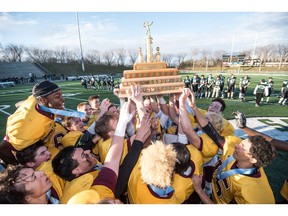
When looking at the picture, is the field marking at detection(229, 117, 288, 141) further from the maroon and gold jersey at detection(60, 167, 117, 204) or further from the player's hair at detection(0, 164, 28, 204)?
the player's hair at detection(0, 164, 28, 204)

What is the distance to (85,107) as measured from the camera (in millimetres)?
4625

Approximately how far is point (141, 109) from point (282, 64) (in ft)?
198

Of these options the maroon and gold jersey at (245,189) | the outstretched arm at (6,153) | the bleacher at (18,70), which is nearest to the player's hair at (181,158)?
the maroon and gold jersey at (245,189)

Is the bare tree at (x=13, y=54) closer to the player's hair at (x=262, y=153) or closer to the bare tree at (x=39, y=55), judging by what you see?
the bare tree at (x=39, y=55)

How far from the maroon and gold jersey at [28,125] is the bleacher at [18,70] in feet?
179

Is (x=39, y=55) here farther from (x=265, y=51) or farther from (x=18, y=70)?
(x=265, y=51)

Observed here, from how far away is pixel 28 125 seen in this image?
2.48 metres

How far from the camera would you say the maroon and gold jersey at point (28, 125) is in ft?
8.18

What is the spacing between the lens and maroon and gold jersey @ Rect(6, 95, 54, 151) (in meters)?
2.49

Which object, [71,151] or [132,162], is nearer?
[132,162]

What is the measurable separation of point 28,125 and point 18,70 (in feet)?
192

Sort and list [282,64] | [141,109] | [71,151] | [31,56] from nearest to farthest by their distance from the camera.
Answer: [141,109]
[71,151]
[282,64]
[31,56]
